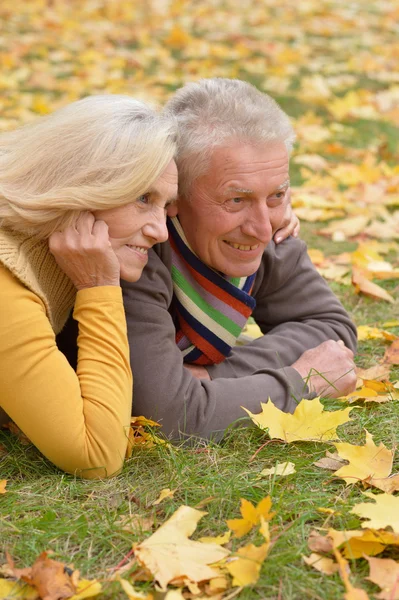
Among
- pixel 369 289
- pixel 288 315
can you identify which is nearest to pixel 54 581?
Answer: pixel 288 315

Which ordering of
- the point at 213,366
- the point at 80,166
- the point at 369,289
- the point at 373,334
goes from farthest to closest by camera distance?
the point at 369,289
the point at 373,334
the point at 213,366
the point at 80,166

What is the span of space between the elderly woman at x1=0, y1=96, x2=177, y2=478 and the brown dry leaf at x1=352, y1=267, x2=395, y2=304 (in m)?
1.82

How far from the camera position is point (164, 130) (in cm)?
267

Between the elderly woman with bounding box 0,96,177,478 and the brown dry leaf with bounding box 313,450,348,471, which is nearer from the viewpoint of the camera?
the elderly woman with bounding box 0,96,177,478

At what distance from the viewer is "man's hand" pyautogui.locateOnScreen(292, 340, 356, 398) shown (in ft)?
10.4

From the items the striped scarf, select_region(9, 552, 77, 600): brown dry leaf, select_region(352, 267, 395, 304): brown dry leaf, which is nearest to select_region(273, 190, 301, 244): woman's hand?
the striped scarf

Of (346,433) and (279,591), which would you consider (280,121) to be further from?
(279,591)

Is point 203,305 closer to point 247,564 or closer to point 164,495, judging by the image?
point 164,495

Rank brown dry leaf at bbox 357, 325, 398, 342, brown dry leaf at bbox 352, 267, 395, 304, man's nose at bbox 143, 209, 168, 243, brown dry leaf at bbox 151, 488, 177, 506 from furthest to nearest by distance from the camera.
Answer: brown dry leaf at bbox 352, 267, 395, 304
brown dry leaf at bbox 357, 325, 398, 342
man's nose at bbox 143, 209, 168, 243
brown dry leaf at bbox 151, 488, 177, 506

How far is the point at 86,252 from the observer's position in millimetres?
2580

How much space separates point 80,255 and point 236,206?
0.63 m

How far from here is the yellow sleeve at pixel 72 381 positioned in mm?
2496

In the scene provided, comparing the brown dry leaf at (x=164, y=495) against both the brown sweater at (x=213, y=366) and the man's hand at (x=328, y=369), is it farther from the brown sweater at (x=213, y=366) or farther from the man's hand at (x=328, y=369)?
the man's hand at (x=328, y=369)

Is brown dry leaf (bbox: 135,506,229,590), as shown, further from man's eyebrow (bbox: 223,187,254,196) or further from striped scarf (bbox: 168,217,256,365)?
man's eyebrow (bbox: 223,187,254,196)
